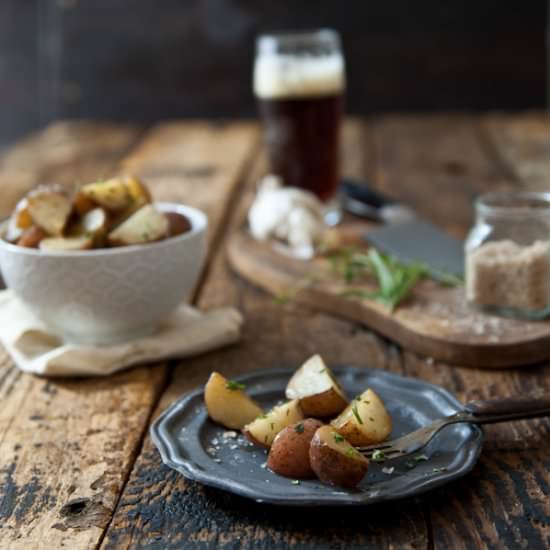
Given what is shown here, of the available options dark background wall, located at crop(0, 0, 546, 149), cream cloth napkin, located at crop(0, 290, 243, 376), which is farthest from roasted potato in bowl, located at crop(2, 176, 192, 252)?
dark background wall, located at crop(0, 0, 546, 149)

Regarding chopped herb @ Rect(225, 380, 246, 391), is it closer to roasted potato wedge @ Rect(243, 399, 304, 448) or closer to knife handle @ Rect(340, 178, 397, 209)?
roasted potato wedge @ Rect(243, 399, 304, 448)

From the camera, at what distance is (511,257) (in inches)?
55.7

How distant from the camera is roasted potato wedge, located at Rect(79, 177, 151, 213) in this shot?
137cm

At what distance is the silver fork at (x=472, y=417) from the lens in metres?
1.00

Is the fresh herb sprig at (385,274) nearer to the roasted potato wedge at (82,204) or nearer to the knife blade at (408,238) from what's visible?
the knife blade at (408,238)

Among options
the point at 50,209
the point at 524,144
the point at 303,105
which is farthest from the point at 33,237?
the point at 524,144

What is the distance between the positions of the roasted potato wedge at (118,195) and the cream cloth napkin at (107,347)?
0.19 metres

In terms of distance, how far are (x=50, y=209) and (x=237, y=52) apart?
2.90 m

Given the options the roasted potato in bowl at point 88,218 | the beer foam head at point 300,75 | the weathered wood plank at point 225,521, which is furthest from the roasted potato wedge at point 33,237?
the beer foam head at point 300,75

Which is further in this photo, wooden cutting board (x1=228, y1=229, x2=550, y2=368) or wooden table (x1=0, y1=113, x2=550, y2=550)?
wooden cutting board (x1=228, y1=229, x2=550, y2=368)

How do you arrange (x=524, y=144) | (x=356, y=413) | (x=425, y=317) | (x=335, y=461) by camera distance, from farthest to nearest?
1. (x=524, y=144)
2. (x=425, y=317)
3. (x=356, y=413)
4. (x=335, y=461)

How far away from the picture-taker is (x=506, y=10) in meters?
3.96

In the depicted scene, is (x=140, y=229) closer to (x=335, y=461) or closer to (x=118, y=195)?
(x=118, y=195)

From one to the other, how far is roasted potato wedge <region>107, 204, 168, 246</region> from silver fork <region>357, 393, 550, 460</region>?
49 centimetres
